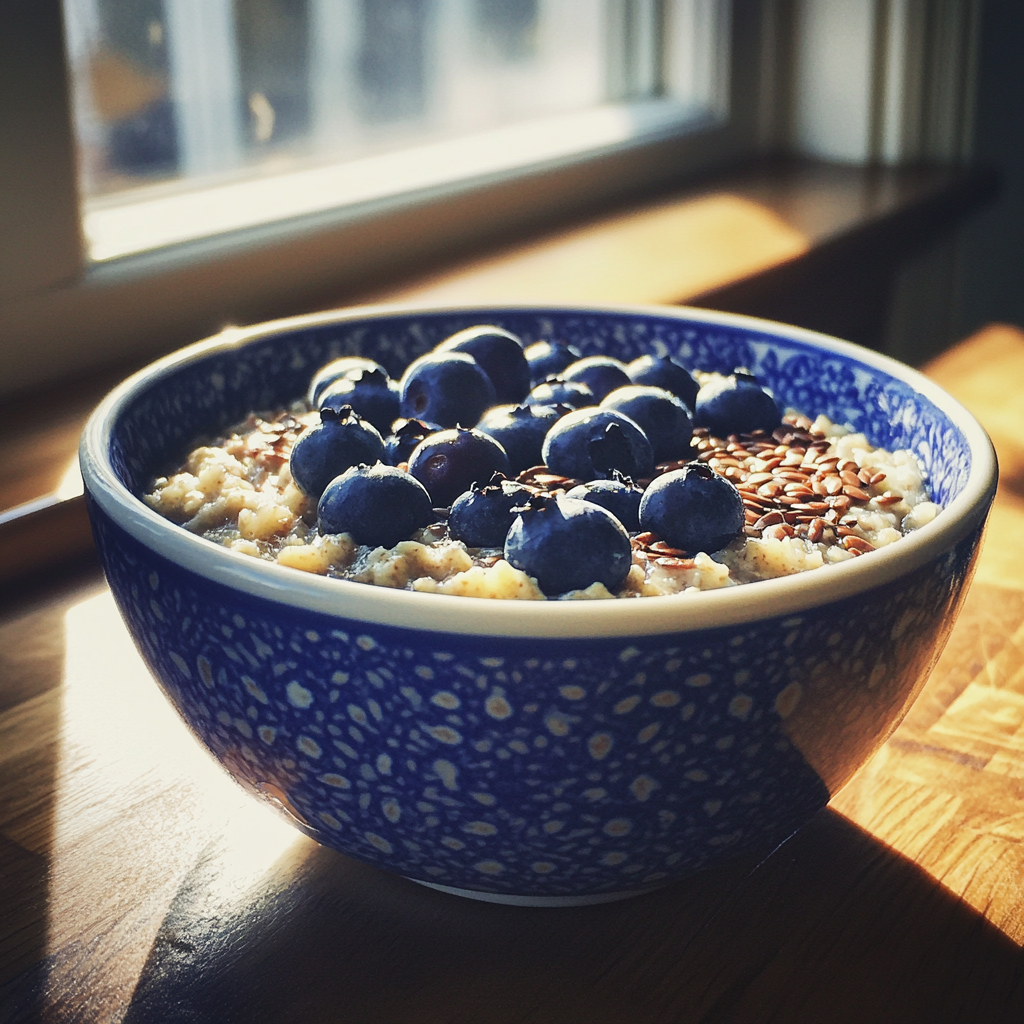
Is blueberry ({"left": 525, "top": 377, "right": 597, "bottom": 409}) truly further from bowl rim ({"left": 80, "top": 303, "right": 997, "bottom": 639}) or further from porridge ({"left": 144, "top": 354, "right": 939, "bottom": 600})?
A: bowl rim ({"left": 80, "top": 303, "right": 997, "bottom": 639})

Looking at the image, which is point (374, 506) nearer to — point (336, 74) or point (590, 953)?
point (590, 953)

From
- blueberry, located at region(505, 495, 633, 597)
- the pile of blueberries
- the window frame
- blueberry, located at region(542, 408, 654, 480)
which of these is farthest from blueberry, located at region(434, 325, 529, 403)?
the window frame

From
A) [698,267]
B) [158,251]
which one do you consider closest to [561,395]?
[158,251]

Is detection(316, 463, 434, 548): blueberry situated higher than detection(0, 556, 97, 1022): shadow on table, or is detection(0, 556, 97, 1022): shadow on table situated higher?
detection(316, 463, 434, 548): blueberry

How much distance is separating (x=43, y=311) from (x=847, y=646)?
0.87 metres

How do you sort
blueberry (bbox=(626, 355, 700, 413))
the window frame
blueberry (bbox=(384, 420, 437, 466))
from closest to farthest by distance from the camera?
1. blueberry (bbox=(384, 420, 437, 466))
2. blueberry (bbox=(626, 355, 700, 413))
3. the window frame

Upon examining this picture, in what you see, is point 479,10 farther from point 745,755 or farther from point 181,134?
point 745,755

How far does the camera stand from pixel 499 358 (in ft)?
2.24

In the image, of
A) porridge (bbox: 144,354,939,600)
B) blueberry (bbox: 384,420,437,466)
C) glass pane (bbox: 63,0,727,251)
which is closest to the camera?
porridge (bbox: 144,354,939,600)

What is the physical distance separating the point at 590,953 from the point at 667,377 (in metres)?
0.34

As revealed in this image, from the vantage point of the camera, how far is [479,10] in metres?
1.74

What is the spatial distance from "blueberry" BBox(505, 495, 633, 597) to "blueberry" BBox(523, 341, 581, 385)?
258mm

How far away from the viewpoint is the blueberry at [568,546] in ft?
1.51

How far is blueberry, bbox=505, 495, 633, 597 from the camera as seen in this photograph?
459mm
